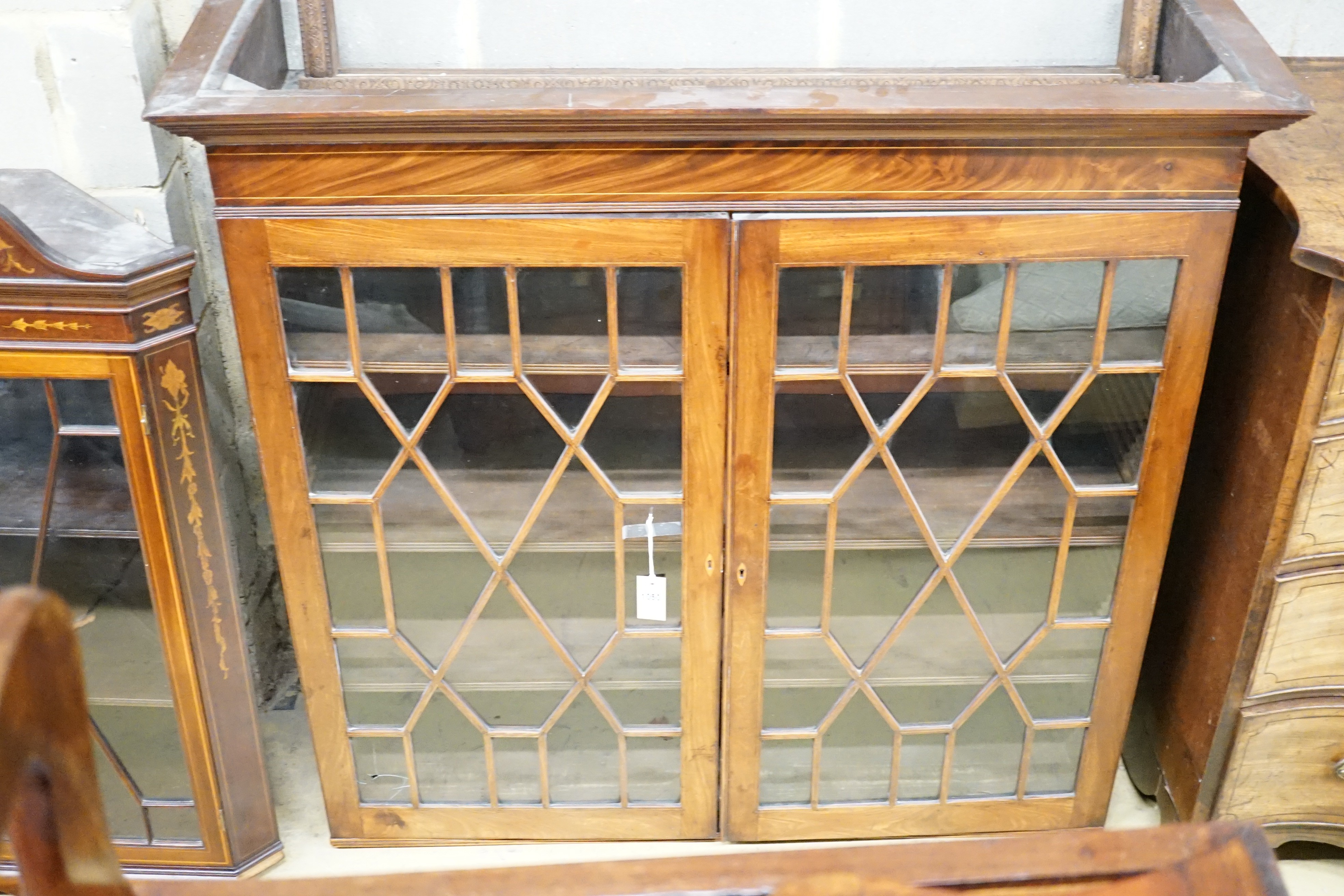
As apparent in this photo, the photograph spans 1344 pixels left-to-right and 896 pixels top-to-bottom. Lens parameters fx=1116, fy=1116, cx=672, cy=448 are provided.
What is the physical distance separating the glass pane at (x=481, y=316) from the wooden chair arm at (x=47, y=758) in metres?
0.84

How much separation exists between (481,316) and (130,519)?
1.86ft

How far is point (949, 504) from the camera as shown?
1.58 m

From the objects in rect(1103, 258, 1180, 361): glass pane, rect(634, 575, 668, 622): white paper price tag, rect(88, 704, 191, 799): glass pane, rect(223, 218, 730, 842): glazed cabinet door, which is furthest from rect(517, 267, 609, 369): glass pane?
rect(88, 704, 191, 799): glass pane

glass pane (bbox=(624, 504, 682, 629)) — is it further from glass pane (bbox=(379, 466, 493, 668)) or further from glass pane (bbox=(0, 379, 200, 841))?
glass pane (bbox=(0, 379, 200, 841))

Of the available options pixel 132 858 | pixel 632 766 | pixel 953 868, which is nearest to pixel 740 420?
pixel 632 766

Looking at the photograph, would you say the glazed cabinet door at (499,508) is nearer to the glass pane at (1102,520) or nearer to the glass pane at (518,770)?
the glass pane at (518,770)

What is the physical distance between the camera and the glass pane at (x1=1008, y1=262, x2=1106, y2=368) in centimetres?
142

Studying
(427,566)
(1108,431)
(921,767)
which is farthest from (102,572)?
(1108,431)

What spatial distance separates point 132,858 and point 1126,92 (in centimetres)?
179

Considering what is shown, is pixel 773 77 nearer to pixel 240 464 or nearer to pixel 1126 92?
pixel 1126 92

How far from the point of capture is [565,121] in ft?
4.22

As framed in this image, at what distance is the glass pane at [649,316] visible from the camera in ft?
4.62

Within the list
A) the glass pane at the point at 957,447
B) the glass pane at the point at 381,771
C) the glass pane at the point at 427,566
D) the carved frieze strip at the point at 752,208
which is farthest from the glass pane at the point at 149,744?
the glass pane at the point at 957,447

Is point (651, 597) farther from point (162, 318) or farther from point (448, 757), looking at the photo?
point (162, 318)
